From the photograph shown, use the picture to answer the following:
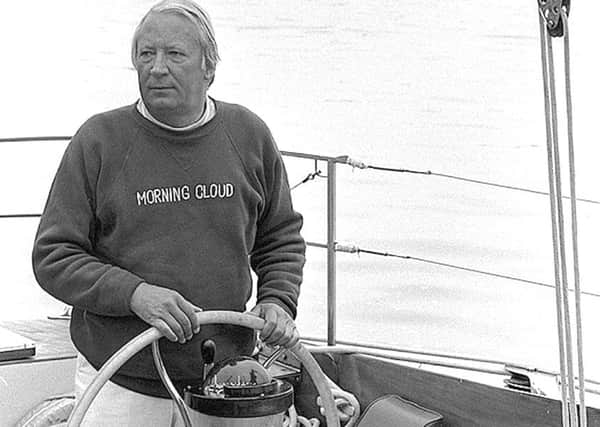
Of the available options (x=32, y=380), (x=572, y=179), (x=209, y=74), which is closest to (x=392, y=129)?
(x=32, y=380)

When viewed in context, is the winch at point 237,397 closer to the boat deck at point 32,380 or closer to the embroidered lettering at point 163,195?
the embroidered lettering at point 163,195

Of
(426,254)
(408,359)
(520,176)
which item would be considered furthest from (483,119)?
(408,359)

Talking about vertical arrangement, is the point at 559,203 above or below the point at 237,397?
above

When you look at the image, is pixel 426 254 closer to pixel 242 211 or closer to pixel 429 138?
pixel 429 138

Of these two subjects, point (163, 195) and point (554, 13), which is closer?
point (554, 13)

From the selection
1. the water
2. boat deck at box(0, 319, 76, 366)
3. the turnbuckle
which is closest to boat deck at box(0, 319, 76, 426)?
boat deck at box(0, 319, 76, 366)

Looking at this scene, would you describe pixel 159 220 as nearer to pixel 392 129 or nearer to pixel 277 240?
pixel 277 240

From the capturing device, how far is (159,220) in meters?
1.39

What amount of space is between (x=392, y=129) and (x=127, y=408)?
30.2ft

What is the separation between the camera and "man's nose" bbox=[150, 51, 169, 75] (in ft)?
4.39

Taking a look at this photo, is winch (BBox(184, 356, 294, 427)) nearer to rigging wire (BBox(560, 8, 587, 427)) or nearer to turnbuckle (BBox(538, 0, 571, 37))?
rigging wire (BBox(560, 8, 587, 427))

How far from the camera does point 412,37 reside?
1242 centimetres

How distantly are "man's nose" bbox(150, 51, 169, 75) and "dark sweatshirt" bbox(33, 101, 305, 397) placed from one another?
0.09 metres

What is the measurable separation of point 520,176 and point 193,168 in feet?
25.5
